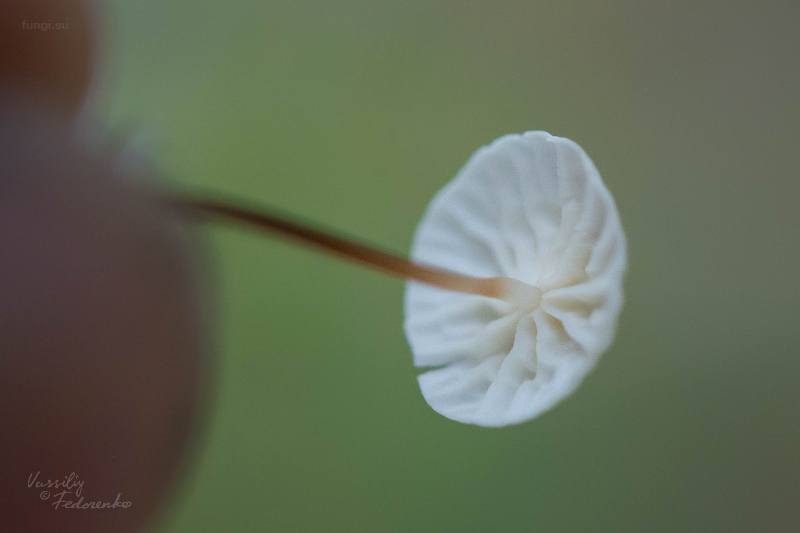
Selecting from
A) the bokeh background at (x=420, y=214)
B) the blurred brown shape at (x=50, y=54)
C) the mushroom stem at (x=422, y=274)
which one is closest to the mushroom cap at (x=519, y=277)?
the mushroom stem at (x=422, y=274)

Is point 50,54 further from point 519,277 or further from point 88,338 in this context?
point 519,277

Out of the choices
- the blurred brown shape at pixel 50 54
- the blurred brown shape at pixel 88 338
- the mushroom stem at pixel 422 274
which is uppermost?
the blurred brown shape at pixel 50 54

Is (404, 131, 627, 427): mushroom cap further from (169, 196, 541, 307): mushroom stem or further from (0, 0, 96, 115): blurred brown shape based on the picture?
(0, 0, 96, 115): blurred brown shape

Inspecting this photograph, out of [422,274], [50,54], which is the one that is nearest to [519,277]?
[422,274]

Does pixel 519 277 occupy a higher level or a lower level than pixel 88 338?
higher

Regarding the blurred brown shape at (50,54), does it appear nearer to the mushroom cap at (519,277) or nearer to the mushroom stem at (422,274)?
the mushroom stem at (422,274)

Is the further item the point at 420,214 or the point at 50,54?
the point at 420,214
